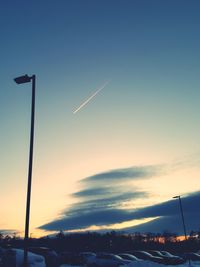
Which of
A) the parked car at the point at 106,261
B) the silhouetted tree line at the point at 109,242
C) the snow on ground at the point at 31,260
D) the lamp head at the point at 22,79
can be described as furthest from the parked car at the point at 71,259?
the silhouetted tree line at the point at 109,242

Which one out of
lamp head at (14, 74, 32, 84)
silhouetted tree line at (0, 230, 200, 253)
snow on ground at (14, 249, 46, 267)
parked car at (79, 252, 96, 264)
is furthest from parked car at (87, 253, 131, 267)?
silhouetted tree line at (0, 230, 200, 253)

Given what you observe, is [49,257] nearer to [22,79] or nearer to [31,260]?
[31,260]

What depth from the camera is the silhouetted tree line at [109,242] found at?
274 ft

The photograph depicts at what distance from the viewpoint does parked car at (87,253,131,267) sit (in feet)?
82.5

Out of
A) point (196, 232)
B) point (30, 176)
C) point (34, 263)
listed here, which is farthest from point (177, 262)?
point (196, 232)

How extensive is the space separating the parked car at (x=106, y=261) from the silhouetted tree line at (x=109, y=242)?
47900mm

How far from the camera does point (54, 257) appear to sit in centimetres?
2412

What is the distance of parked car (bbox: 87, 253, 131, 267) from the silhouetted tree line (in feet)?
157

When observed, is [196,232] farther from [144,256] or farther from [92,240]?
[144,256]

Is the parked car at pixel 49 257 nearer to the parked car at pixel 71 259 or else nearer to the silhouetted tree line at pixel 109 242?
the parked car at pixel 71 259

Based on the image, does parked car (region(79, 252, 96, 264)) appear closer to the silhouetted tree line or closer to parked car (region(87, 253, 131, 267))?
parked car (region(87, 253, 131, 267))

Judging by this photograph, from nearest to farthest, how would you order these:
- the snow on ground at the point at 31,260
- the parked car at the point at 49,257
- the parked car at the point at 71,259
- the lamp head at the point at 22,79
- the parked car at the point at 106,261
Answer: the lamp head at the point at 22,79 → the snow on ground at the point at 31,260 → the parked car at the point at 49,257 → the parked car at the point at 106,261 → the parked car at the point at 71,259

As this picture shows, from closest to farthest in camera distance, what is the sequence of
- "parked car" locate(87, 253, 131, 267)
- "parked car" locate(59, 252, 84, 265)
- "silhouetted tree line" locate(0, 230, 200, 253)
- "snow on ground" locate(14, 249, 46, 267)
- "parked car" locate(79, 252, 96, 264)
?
"snow on ground" locate(14, 249, 46, 267), "parked car" locate(87, 253, 131, 267), "parked car" locate(79, 252, 96, 264), "parked car" locate(59, 252, 84, 265), "silhouetted tree line" locate(0, 230, 200, 253)

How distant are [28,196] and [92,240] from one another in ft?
298
